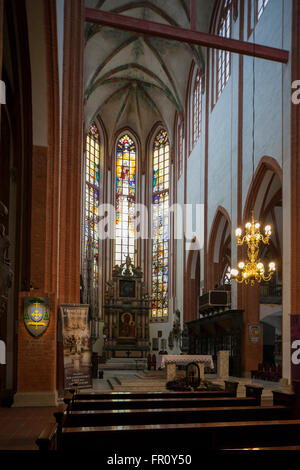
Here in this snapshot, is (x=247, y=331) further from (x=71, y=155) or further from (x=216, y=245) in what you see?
(x=71, y=155)

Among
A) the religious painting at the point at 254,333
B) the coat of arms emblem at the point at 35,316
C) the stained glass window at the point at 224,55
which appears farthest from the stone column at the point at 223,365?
the stained glass window at the point at 224,55

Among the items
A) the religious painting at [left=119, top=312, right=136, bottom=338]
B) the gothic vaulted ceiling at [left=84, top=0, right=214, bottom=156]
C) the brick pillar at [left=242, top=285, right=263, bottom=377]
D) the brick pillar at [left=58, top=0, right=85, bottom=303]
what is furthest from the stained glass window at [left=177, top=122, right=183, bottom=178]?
the brick pillar at [left=58, top=0, right=85, bottom=303]

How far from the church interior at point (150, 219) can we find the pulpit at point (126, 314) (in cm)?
8

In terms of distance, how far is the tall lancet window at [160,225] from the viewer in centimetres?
3094

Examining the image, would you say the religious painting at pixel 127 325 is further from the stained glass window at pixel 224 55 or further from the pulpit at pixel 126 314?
the stained glass window at pixel 224 55

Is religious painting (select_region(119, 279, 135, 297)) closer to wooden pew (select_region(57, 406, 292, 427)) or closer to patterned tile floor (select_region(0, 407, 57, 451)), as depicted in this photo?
patterned tile floor (select_region(0, 407, 57, 451))

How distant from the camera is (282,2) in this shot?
1510cm

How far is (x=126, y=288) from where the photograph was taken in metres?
29.7

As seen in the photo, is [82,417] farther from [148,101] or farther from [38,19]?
[148,101]

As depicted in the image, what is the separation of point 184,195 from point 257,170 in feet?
35.0

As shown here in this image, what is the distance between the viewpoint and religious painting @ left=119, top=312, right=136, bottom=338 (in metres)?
29.0

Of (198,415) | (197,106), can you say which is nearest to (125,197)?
(197,106)

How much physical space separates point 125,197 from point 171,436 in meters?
29.0

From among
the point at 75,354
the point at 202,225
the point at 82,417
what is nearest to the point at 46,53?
the point at 75,354
